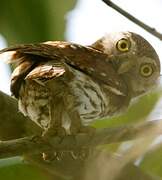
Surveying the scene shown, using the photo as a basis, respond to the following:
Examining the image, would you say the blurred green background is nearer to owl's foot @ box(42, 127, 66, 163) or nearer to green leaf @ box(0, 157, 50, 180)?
green leaf @ box(0, 157, 50, 180)

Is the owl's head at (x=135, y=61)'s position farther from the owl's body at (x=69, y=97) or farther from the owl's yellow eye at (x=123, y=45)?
the owl's body at (x=69, y=97)

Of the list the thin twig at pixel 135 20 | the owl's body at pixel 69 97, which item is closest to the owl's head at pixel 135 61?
the owl's body at pixel 69 97

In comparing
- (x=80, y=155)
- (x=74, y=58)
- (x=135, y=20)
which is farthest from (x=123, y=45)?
(x=135, y=20)

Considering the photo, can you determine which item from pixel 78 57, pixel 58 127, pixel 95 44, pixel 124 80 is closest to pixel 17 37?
pixel 58 127

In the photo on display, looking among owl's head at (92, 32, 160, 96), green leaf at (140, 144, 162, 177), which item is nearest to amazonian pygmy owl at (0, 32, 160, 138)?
owl's head at (92, 32, 160, 96)

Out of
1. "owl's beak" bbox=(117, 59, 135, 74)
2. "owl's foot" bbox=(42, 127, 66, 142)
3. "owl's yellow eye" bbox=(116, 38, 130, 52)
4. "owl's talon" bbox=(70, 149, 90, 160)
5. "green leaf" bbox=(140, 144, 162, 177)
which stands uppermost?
"green leaf" bbox=(140, 144, 162, 177)

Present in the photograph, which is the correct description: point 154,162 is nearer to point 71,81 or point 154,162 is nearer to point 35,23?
point 35,23
